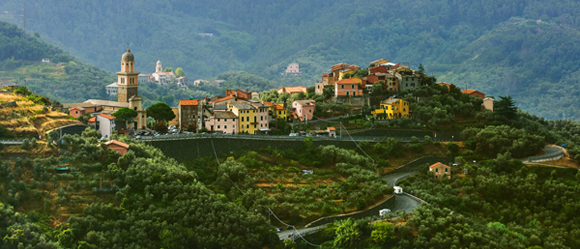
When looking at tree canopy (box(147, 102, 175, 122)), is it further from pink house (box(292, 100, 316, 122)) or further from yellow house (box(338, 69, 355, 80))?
yellow house (box(338, 69, 355, 80))

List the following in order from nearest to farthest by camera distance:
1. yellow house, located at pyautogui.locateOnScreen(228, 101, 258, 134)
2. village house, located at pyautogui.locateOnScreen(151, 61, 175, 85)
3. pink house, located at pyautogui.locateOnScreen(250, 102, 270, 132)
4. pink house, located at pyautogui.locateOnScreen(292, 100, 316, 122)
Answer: yellow house, located at pyautogui.locateOnScreen(228, 101, 258, 134)
pink house, located at pyautogui.locateOnScreen(250, 102, 270, 132)
pink house, located at pyautogui.locateOnScreen(292, 100, 316, 122)
village house, located at pyautogui.locateOnScreen(151, 61, 175, 85)

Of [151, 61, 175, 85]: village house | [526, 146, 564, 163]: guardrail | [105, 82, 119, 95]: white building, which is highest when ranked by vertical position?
[151, 61, 175, 85]: village house

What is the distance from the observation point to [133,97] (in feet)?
194

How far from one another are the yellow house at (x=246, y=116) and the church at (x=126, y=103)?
8160 millimetres

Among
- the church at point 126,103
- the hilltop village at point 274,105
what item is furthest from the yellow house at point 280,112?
the church at point 126,103

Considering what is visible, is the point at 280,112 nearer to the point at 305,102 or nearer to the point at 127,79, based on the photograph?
the point at 305,102

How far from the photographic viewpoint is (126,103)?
60469mm

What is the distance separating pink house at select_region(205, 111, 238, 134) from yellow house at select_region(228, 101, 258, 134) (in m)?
0.71

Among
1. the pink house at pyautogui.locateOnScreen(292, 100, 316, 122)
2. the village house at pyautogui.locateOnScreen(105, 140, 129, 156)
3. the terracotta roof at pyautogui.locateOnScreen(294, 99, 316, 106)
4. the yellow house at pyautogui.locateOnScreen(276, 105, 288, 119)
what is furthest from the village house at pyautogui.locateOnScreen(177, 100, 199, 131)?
the village house at pyautogui.locateOnScreen(105, 140, 129, 156)

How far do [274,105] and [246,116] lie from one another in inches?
245

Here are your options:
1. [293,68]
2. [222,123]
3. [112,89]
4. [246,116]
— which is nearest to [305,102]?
[246,116]

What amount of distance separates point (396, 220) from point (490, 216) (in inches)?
354

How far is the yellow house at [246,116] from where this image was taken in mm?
60000

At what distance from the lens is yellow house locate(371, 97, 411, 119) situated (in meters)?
67.3
